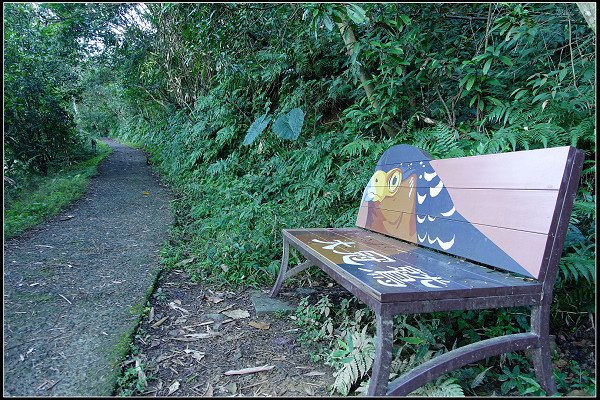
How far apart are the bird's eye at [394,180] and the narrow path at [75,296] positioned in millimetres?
2024

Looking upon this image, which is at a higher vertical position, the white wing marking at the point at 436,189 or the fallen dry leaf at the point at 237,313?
the white wing marking at the point at 436,189

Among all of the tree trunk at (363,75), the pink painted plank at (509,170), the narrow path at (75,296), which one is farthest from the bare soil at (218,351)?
the tree trunk at (363,75)

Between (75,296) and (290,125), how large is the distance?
116 inches

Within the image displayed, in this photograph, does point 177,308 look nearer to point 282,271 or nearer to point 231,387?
point 282,271

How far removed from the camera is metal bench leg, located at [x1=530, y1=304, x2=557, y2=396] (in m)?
1.58

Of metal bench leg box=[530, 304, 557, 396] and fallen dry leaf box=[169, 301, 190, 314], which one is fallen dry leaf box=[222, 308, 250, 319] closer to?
fallen dry leaf box=[169, 301, 190, 314]

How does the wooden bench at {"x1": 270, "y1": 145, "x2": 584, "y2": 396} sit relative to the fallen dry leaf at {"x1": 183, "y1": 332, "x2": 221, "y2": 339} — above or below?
above

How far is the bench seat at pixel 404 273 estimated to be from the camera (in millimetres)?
1451

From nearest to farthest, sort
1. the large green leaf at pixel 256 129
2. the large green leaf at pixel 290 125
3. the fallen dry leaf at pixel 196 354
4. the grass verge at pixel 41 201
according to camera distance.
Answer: the fallen dry leaf at pixel 196 354
the grass verge at pixel 41 201
the large green leaf at pixel 290 125
the large green leaf at pixel 256 129

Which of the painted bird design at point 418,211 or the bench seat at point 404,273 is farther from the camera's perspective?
the painted bird design at point 418,211

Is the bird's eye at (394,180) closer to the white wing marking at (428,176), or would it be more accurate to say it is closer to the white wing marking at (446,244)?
the white wing marking at (428,176)

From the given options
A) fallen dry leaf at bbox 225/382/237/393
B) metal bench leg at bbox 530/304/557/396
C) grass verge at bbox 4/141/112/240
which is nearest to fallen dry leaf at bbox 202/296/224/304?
fallen dry leaf at bbox 225/382/237/393

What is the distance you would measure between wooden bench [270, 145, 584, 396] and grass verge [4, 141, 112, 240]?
12.2 ft

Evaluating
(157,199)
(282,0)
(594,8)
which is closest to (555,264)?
(594,8)
